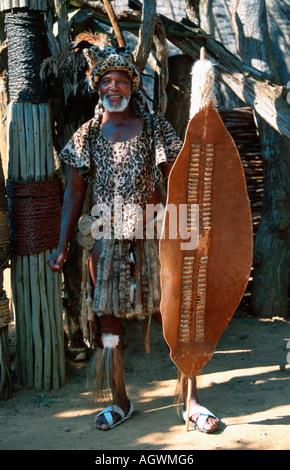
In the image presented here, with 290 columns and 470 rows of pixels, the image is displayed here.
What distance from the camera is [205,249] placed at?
3.12 m

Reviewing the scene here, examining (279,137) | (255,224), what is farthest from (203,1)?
(255,224)

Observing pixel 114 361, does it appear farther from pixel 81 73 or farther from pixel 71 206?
pixel 81 73

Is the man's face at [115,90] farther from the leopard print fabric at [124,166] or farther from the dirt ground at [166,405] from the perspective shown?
the dirt ground at [166,405]

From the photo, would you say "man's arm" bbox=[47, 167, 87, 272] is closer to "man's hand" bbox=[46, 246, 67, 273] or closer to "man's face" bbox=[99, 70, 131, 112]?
"man's hand" bbox=[46, 246, 67, 273]

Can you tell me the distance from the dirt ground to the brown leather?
45cm

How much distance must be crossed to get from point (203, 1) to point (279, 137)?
2.21 metres

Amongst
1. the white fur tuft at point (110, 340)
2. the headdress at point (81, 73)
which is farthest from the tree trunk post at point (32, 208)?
the white fur tuft at point (110, 340)

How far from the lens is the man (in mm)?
3365

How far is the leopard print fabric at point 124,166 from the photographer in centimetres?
337

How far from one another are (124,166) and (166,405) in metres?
1.62

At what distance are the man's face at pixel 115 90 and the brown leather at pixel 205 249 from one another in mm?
613

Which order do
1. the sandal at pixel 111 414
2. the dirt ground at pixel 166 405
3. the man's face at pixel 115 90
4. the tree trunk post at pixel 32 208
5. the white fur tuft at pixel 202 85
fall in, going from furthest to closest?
the tree trunk post at pixel 32 208
the sandal at pixel 111 414
the man's face at pixel 115 90
the dirt ground at pixel 166 405
the white fur tuft at pixel 202 85

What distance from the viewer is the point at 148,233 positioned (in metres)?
3.48

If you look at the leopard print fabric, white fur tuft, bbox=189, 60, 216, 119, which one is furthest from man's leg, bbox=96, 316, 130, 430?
white fur tuft, bbox=189, 60, 216, 119
